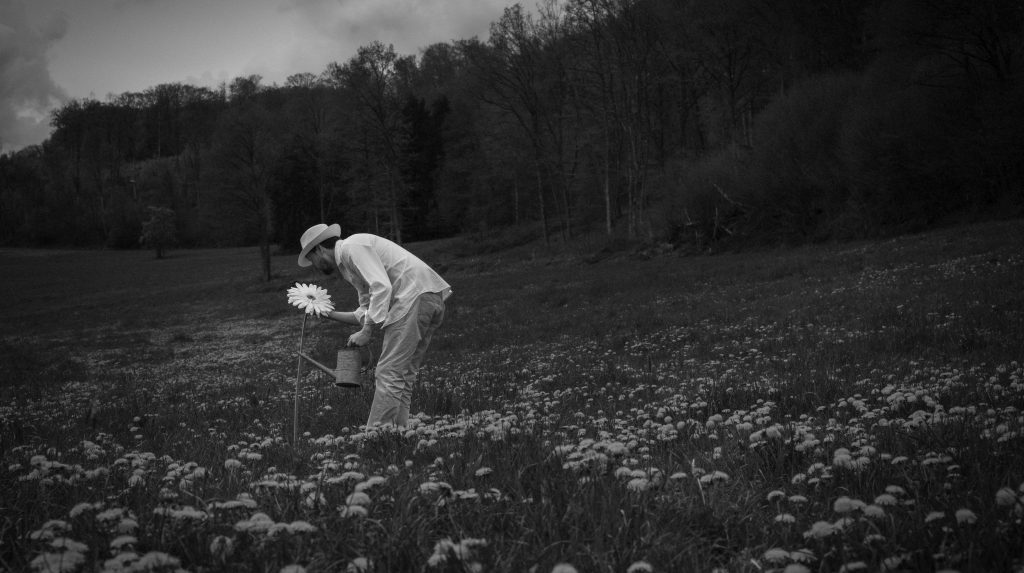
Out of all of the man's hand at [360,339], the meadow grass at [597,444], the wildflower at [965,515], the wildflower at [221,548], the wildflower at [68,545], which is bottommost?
the meadow grass at [597,444]

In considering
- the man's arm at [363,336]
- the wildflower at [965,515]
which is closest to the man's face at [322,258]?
the man's arm at [363,336]

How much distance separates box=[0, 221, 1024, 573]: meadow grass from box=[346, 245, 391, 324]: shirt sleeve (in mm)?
1180

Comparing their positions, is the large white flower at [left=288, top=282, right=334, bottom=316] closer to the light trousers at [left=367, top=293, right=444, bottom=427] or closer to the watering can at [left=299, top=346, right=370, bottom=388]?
the watering can at [left=299, top=346, right=370, bottom=388]

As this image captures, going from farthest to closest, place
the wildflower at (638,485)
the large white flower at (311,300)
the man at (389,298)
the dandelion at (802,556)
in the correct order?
the man at (389,298) < the large white flower at (311,300) < the wildflower at (638,485) < the dandelion at (802,556)

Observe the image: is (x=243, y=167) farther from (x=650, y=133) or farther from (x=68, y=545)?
(x=68, y=545)

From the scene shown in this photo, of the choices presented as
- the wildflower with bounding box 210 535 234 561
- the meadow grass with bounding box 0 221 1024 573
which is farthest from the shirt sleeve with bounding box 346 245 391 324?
the wildflower with bounding box 210 535 234 561

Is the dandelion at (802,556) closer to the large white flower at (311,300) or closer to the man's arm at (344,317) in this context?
the large white flower at (311,300)

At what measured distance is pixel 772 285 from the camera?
67.2ft

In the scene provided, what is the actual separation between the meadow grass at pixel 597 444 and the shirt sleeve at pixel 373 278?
3.87 ft

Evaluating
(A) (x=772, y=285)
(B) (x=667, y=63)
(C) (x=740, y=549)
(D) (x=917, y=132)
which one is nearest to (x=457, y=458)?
(C) (x=740, y=549)

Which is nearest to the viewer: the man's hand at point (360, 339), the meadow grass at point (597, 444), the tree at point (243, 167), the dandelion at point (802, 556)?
the dandelion at point (802, 556)

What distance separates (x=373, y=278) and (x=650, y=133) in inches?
1798

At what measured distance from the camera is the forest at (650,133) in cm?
2958

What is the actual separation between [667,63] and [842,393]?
146ft
